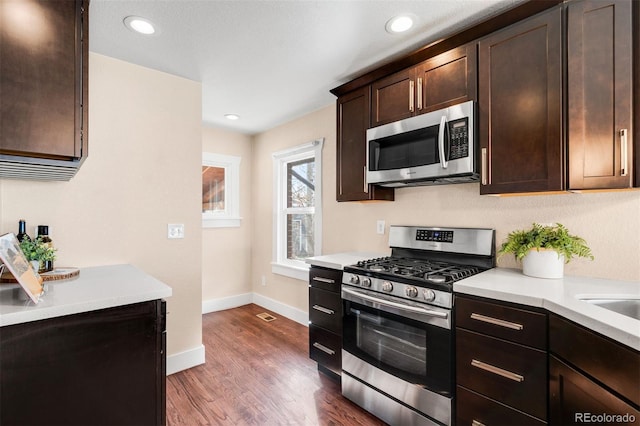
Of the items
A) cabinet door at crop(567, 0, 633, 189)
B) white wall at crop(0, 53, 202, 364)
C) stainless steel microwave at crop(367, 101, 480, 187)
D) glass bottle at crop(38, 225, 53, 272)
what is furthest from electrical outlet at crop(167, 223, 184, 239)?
cabinet door at crop(567, 0, 633, 189)

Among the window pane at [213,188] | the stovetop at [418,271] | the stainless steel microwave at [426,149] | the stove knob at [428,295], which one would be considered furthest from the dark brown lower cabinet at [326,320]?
the window pane at [213,188]

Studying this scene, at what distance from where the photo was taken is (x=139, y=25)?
1.90 m

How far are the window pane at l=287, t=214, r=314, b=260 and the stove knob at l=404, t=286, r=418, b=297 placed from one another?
6.53 feet

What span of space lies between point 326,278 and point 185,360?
141cm

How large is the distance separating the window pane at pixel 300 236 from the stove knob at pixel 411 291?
199 centimetres

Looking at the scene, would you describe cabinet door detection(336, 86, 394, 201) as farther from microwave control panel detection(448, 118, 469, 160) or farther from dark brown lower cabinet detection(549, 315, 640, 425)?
dark brown lower cabinet detection(549, 315, 640, 425)

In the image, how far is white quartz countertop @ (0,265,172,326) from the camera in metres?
1.17

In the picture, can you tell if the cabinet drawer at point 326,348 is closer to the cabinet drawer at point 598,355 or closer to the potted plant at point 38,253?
the cabinet drawer at point 598,355

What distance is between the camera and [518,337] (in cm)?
141

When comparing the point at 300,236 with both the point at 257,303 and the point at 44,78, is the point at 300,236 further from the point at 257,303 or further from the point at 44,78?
the point at 44,78

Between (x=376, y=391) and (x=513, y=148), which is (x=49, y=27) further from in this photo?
(x=376, y=391)

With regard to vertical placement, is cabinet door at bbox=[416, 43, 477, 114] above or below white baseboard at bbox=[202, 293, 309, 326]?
above

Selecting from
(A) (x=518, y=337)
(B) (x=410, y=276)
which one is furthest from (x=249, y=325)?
(A) (x=518, y=337)

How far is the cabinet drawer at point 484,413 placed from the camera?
1.41m
